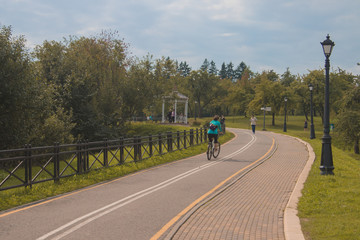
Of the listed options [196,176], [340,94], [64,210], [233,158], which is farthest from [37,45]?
[340,94]

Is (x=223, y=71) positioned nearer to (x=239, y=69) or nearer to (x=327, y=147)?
(x=239, y=69)

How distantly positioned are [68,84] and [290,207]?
2432 cm

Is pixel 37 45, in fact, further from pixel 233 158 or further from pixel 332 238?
pixel 332 238

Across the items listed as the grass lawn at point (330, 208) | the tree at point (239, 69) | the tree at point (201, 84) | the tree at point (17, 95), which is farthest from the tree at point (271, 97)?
the tree at point (239, 69)

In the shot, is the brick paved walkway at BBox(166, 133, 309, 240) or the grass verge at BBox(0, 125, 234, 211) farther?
the grass verge at BBox(0, 125, 234, 211)

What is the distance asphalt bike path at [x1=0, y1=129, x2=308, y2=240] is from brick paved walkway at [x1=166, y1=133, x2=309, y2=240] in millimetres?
309

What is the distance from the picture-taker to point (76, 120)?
29.4 m

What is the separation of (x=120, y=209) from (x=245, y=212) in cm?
249

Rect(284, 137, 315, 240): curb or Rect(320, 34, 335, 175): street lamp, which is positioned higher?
Rect(320, 34, 335, 175): street lamp

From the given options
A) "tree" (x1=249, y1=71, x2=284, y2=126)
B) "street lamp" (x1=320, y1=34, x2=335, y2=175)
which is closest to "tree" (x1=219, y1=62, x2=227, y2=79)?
"tree" (x1=249, y1=71, x2=284, y2=126)

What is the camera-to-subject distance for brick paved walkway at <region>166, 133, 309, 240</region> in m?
5.68

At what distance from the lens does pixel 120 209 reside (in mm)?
7273

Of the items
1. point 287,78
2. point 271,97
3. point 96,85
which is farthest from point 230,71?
point 96,85

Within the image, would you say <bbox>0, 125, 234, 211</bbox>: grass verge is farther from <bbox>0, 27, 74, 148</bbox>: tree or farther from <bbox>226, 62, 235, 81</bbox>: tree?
<bbox>226, 62, 235, 81</bbox>: tree
